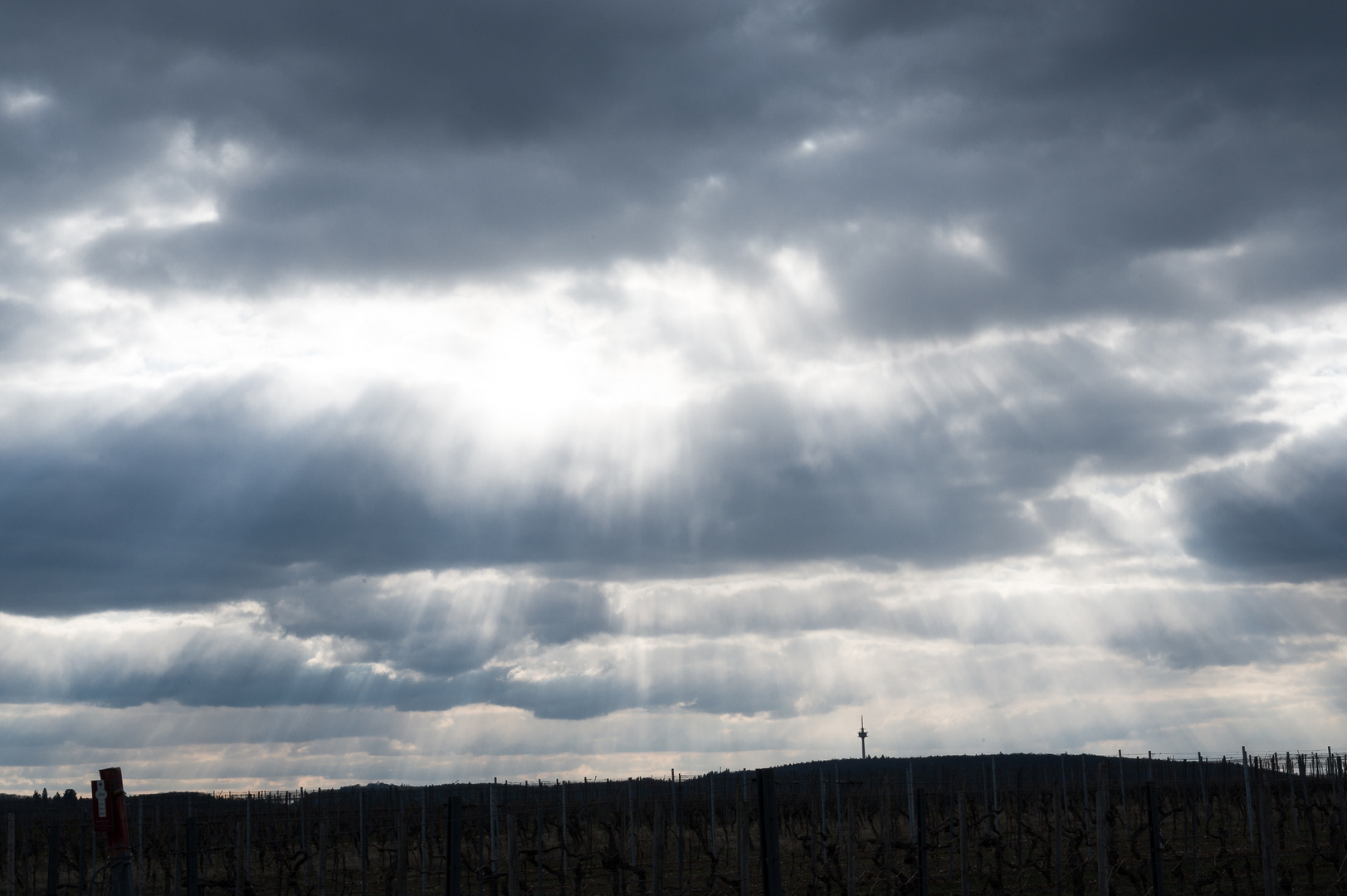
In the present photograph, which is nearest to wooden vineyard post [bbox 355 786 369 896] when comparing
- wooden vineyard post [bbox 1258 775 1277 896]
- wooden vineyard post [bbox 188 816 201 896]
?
wooden vineyard post [bbox 188 816 201 896]

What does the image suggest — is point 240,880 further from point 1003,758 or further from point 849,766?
point 1003,758

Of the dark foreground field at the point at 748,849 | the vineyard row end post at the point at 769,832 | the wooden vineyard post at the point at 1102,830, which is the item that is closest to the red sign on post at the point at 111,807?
the dark foreground field at the point at 748,849

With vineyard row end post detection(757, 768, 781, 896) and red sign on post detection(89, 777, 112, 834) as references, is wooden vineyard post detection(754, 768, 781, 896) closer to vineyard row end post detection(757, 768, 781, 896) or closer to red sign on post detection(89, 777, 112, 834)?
vineyard row end post detection(757, 768, 781, 896)

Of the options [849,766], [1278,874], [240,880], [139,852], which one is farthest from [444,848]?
[849,766]

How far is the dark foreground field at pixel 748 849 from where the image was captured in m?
23.2

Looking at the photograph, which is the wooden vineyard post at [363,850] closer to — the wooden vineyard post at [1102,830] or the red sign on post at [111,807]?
the red sign on post at [111,807]

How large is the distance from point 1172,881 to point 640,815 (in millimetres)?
25073

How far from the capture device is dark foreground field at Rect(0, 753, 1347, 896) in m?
23.2

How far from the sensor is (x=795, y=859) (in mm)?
37656

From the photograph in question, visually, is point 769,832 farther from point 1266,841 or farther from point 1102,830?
point 1266,841

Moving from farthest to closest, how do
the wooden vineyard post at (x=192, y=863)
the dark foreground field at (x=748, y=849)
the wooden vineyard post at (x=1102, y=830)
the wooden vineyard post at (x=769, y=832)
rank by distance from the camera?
the dark foreground field at (x=748, y=849) < the wooden vineyard post at (x=192, y=863) < the wooden vineyard post at (x=1102, y=830) < the wooden vineyard post at (x=769, y=832)

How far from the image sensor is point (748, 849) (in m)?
29.2

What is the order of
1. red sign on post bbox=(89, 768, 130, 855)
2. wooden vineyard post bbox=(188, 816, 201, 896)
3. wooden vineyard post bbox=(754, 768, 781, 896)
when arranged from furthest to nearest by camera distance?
wooden vineyard post bbox=(188, 816, 201, 896), red sign on post bbox=(89, 768, 130, 855), wooden vineyard post bbox=(754, 768, 781, 896)

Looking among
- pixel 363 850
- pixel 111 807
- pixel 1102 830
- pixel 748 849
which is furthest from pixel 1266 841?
pixel 363 850
